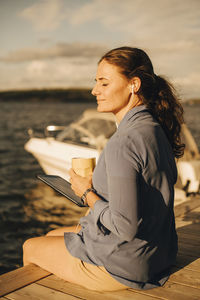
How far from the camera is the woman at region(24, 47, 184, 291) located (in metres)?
1.85

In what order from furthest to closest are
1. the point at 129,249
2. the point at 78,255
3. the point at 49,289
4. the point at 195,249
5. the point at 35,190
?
the point at 35,190, the point at 195,249, the point at 49,289, the point at 78,255, the point at 129,249

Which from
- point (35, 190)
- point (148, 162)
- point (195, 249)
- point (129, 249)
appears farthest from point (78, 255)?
point (35, 190)

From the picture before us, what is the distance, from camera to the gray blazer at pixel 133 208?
1.82 m

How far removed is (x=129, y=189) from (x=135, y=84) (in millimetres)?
688

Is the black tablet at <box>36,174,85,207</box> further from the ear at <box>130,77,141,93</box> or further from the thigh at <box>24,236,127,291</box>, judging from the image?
the ear at <box>130,77,141,93</box>

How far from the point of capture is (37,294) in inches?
96.0

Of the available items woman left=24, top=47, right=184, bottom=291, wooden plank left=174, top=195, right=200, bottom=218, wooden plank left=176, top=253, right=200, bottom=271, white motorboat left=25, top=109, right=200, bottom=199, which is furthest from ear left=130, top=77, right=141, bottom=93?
white motorboat left=25, top=109, right=200, bottom=199

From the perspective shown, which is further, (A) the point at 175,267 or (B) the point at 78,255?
(A) the point at 175,267

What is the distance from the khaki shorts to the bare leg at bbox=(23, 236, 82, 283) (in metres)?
0.04

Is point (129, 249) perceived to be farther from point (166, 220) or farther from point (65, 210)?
point (65, 210)

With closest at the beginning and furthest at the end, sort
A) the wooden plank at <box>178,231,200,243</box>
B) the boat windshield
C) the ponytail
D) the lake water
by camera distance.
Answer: the ponytail, the wooden plank at <box>178,231,200,243</box>, the lake water, the boat windshield

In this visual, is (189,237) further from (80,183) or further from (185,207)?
(80,183)

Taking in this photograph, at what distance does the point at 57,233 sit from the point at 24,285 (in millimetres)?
541

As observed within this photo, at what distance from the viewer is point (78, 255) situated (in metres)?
2.32
